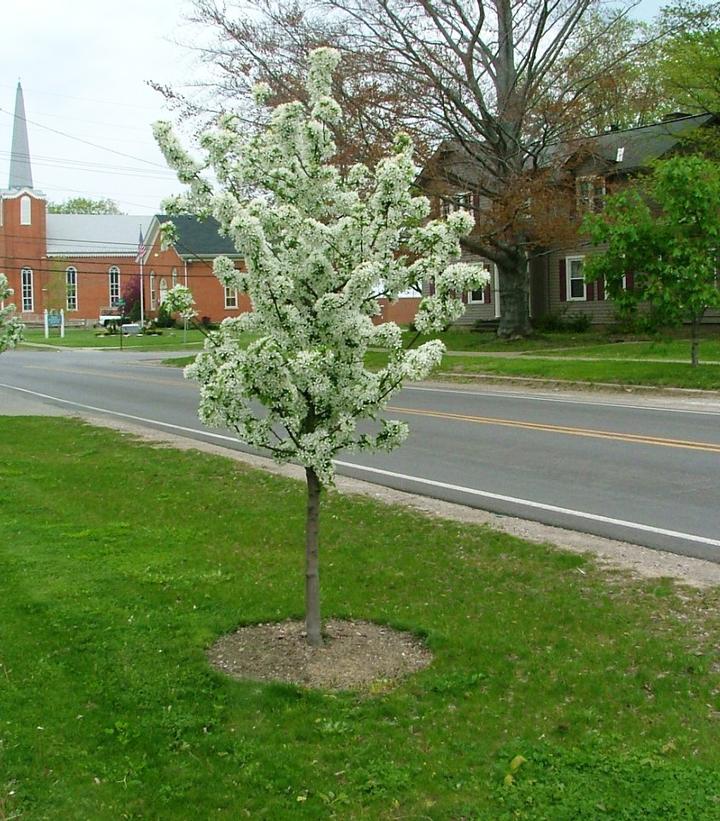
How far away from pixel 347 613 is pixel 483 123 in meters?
28.2

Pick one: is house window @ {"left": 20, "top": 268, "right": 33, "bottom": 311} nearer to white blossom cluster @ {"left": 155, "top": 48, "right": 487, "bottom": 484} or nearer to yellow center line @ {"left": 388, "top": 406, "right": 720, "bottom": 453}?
yellow center line @ {"left": 388, "top": 406, "right": 720, "bottom": 453}

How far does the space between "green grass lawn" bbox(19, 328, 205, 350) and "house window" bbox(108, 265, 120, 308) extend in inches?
530

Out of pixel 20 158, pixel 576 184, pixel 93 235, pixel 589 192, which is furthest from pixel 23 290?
pixel 576 184

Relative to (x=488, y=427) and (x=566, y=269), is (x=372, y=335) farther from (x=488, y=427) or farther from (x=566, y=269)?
(x=566, y=269)

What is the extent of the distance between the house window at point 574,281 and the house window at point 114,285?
53199 millimetres

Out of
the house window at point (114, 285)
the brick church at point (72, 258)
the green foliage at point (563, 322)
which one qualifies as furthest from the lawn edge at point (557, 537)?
the house window at point (114, 285)

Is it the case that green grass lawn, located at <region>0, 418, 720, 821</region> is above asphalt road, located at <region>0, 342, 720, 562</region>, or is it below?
below

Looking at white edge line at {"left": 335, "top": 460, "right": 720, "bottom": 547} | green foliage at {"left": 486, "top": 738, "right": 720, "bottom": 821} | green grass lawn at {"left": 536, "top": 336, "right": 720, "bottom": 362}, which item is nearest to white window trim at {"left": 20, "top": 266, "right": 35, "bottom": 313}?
green grass lawn at {"left": 536, "top": 336, "right": 720, "bottom": 362}

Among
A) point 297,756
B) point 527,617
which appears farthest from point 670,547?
point 297,756

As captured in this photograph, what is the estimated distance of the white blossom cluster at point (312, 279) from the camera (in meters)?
5.57

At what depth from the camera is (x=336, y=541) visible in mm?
8375

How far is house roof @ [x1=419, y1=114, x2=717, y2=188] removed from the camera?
32188 millimetres

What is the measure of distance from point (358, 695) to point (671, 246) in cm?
1763

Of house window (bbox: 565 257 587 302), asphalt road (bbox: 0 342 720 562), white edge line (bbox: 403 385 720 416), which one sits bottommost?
asphalt road (bbox: 0 342 720 562)
